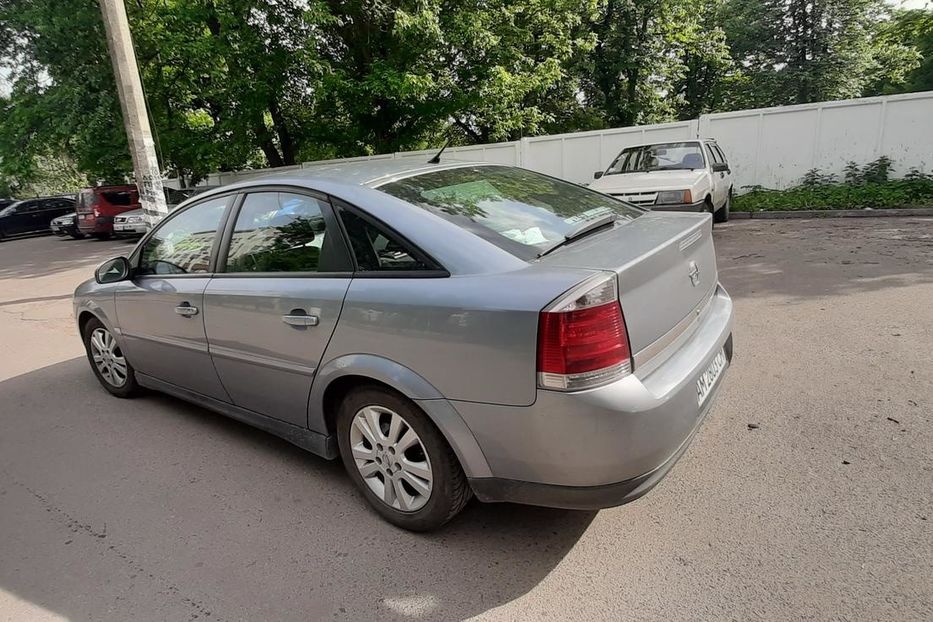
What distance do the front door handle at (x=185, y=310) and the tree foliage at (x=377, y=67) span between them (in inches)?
471

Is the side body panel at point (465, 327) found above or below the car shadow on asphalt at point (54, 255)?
above

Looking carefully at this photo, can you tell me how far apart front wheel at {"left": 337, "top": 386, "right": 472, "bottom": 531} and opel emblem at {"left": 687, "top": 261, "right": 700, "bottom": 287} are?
1397 mm

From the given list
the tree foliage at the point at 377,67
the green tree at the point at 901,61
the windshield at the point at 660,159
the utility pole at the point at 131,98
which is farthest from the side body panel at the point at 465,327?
the green tree at the point at 901,61

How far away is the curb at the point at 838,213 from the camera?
10078 millimetres

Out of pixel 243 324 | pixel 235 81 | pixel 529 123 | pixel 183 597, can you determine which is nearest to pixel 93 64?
pixel 235 81

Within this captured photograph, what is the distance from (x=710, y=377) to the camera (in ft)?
8.30

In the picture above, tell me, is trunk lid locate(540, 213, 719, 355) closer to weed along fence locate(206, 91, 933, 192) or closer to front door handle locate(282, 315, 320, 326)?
front door handle locate(282, 315, 320, 326)

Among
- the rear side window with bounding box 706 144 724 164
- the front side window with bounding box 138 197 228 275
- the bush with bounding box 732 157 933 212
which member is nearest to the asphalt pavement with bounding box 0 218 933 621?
the front side window with bounding box 138 197 228 275

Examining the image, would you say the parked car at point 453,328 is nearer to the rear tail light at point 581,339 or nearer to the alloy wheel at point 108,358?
the rear tail light at point 581,339

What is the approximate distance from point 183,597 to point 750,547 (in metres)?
2.36

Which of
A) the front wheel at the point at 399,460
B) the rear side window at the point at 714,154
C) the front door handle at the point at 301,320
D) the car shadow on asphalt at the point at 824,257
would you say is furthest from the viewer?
the rear side window at the point at 714,154

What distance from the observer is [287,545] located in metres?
2.57

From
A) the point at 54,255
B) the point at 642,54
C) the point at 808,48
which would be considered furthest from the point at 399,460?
the point at 808,48

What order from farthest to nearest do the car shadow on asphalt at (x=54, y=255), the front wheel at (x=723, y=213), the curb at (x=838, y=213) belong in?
the car shadow on asphalt at (x=54, y=255) < the front wheel at (x=723, y=213) < the curb at (x=838, y=213)
